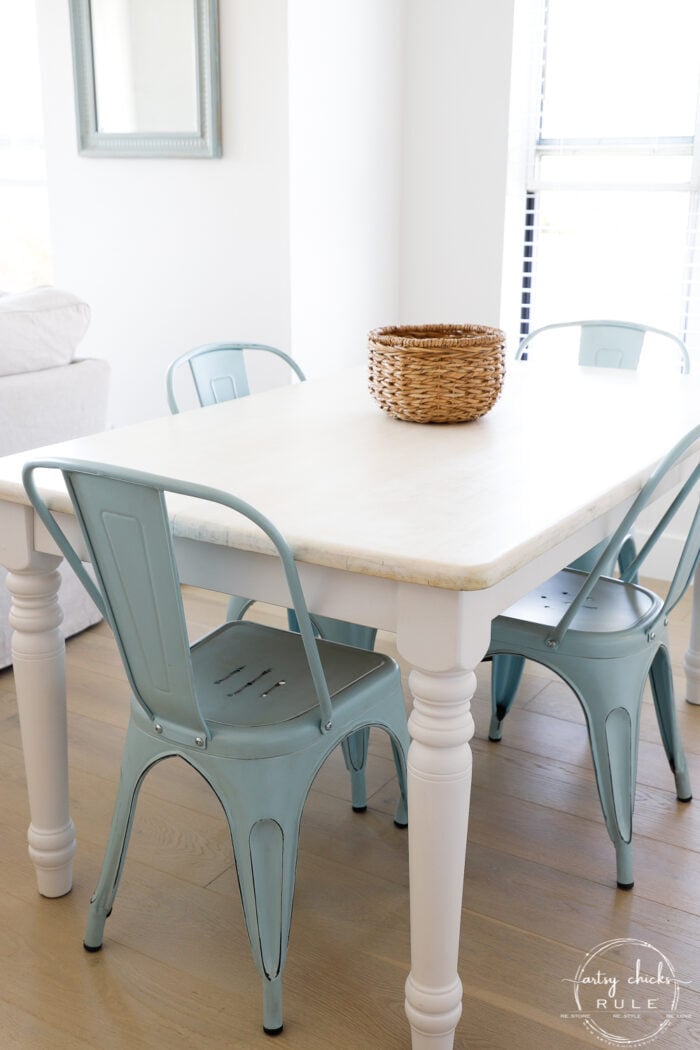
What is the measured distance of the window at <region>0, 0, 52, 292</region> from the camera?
438 centimetres

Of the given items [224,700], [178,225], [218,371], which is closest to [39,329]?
[218,371]

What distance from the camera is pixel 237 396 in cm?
268

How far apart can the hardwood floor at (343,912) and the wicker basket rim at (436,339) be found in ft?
3.06

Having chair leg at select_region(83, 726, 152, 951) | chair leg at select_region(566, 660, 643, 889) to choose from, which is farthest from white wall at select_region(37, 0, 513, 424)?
chair leg at select_region(83, 726, 152, 951)

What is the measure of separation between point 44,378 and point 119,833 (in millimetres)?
1390

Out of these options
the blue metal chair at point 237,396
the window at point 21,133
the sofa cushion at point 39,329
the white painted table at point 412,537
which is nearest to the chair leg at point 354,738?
the blue metal chair at point 237,396

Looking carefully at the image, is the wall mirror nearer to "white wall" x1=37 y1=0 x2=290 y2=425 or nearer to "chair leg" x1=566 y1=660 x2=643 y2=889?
"white wall" x1=37 y1=0 x2=290 y2=425

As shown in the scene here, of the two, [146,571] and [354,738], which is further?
[354,738]

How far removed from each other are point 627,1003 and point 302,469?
986 millimetres

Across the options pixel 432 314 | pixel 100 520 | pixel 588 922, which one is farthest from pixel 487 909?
pixel 432 314

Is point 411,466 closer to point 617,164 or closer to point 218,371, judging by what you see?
point 218,371

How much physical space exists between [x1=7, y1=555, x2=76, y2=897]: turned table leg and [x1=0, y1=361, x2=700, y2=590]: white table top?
18cm

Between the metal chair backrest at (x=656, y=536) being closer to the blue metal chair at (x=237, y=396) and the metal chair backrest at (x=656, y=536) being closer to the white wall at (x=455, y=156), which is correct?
the blue metal chair at (x=237, y=396)

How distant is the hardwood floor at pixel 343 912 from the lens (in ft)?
5.31
